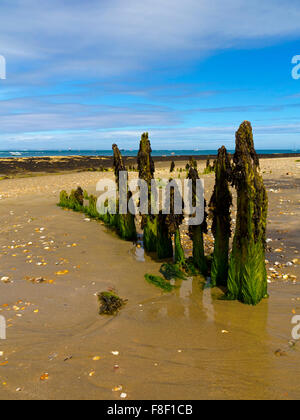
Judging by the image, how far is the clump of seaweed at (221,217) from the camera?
6.61m

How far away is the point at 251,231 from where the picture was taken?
608cm

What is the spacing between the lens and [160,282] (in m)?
7.52

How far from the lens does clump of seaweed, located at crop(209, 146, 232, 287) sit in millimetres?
6605

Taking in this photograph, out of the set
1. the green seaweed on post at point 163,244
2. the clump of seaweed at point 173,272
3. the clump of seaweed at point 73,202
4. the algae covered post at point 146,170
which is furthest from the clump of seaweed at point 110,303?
the clump of seaweed at point 73,202

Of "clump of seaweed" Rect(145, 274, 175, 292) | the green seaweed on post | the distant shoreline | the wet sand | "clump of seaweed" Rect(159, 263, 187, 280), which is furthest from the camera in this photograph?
the distant shoreline

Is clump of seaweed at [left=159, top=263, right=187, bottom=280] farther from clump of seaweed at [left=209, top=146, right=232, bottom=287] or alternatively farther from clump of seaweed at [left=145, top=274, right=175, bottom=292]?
clump of seaweed at [left=209, top=146, right=232, bottom=287]

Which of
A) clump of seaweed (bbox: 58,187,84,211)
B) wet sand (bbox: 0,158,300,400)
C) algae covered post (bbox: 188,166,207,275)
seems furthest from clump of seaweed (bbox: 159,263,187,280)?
clump of seaweed (bbox: 58,187,84,211)

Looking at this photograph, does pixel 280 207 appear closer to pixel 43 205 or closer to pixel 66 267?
pixel 66 267

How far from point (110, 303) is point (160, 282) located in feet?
4.99

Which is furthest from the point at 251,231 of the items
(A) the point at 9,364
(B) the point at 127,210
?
(B) the point at 127,210

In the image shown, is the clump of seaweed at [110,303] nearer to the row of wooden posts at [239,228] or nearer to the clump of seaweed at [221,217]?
the row of wooden posts at [239,228]

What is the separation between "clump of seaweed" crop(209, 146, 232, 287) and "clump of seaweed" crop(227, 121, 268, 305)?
1.51ft
